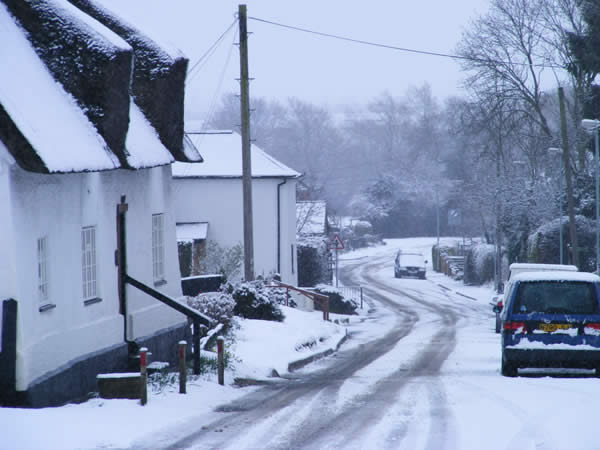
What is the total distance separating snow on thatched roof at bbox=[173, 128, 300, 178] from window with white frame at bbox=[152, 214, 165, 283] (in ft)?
69.5

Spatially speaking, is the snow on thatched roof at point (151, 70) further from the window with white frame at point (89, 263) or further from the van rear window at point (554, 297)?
the van rear window at point (554, 297)

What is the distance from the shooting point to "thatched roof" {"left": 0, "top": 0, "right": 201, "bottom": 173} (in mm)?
11180

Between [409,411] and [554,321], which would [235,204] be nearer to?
[554,321]

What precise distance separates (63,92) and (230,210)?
27.2 meters

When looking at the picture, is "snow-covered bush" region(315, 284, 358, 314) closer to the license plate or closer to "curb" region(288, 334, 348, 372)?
"curb" region(288, 334, 348, 372)

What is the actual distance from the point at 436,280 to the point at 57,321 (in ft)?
192

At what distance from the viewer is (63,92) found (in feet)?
43.4

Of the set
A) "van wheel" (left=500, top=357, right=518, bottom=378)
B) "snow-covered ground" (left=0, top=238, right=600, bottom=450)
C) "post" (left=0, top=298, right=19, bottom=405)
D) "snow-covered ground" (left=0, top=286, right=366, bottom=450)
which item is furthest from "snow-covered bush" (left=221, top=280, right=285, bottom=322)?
"post" (left=0, top=298, right=19, bottom=405)

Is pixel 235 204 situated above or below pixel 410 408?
above

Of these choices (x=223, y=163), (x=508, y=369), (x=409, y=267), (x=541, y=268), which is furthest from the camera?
(x=409, y=267)

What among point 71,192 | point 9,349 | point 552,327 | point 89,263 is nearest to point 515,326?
point 552,327

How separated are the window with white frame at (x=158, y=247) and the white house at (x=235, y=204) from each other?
67.9 ft

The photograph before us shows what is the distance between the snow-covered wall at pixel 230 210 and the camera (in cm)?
4038

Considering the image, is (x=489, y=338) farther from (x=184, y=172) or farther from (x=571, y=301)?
(x=184, y=172)
